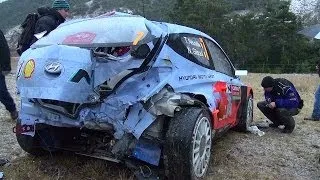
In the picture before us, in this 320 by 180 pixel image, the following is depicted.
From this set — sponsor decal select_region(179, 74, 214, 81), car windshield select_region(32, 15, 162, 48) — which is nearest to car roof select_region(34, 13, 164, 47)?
car windshield select_region(32, 15, 162, 48)

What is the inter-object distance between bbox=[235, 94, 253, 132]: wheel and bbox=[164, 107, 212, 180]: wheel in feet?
8.95

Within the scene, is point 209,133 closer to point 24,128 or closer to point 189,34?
point 189,34

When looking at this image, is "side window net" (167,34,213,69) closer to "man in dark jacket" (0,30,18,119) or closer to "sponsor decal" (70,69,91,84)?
"sponsor decal" (70,69,91,84)

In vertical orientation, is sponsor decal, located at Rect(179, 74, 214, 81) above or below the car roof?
below

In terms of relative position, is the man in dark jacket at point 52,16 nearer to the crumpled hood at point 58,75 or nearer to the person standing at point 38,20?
the person standing at point 38,20

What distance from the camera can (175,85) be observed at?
465 cm

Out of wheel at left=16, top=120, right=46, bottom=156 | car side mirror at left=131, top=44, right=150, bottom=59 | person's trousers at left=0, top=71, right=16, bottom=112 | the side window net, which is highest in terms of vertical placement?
car side mirror at left=131, top=44, right=150, bottom=59

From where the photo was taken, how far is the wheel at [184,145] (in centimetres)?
431

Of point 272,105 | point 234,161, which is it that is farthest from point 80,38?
point 272,105

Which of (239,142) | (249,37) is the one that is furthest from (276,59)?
(239,142)

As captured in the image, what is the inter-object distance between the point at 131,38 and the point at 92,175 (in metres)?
1.52

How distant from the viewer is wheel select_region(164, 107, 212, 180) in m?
4.31

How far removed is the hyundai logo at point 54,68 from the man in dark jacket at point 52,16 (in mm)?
2149

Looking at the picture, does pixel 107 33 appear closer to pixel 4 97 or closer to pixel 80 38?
pixel 80 38
